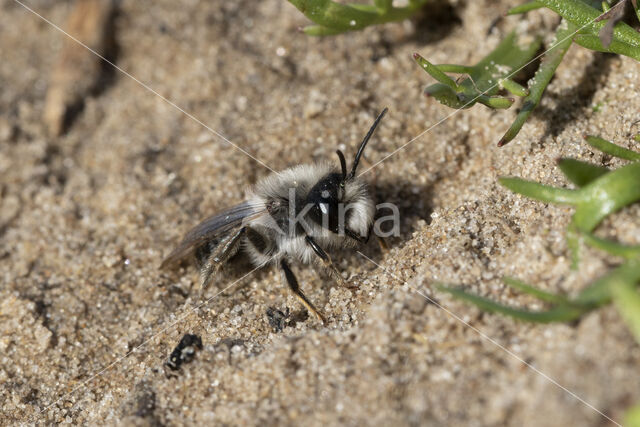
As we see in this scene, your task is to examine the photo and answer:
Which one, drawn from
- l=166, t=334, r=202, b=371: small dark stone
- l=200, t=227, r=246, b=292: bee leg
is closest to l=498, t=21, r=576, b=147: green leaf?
l=200, t=227, r=246, b=292: bee leg

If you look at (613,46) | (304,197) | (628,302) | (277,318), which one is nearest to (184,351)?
(277,318)

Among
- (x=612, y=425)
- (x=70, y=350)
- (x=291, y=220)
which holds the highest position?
(x=612, y=425)

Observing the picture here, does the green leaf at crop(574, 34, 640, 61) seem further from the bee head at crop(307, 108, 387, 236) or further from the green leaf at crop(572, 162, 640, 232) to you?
the bee head at crop(307, 108, 387, 236)

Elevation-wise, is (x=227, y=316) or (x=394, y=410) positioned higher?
(x=394, y=410)

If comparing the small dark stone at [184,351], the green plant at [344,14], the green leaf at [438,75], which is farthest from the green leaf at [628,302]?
the green plant at [344,14]

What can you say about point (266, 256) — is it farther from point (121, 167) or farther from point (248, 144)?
point (121, 167)

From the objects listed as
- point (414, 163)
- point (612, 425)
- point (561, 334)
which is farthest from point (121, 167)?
point (612, 425)

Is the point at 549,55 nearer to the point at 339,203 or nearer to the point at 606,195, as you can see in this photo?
the point at 606,195
